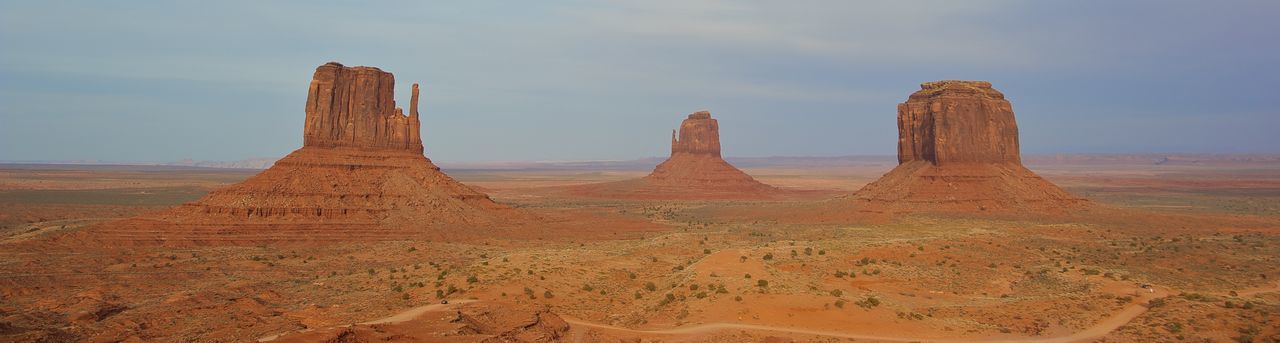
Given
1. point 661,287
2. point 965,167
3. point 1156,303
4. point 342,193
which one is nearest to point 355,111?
point 342,193

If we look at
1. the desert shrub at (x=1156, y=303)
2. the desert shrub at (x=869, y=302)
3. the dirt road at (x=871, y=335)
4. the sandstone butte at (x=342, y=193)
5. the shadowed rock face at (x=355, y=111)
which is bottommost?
the dirt road at (x=871, y=335)

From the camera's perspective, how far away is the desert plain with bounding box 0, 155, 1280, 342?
24.4m

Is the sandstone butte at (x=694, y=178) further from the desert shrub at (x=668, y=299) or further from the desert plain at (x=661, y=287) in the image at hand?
the desert shrub at (x=668, y=299)

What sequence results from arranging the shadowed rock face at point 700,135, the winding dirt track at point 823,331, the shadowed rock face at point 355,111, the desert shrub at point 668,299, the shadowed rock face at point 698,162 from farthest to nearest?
the shadowed rock face at point 700,135, the shadowed rock face at point 698,162, the shadowed rock face at point 355,111, the desert shrub at point 668,299, the winding dirt track at point 823,331

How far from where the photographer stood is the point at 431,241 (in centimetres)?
5081

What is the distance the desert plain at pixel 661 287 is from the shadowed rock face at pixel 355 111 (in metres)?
11.5

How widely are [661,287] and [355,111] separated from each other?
3633 cm

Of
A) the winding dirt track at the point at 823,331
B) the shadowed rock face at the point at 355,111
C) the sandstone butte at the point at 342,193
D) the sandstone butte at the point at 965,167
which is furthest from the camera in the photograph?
the sandstone butte at the point at 965,167

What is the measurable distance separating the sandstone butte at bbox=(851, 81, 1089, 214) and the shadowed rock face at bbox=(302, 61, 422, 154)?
41.0m

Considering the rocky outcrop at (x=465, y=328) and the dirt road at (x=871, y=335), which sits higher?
the rocky outcrop at (x=465, y=328)

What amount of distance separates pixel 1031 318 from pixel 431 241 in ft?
120

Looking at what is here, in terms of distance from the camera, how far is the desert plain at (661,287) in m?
24.4

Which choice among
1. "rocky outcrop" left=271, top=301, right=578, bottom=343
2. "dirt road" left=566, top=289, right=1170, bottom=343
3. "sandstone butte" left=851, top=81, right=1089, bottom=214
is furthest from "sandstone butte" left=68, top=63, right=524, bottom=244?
"sandstone butte" left=851, top=81, right=1089, bottom=214

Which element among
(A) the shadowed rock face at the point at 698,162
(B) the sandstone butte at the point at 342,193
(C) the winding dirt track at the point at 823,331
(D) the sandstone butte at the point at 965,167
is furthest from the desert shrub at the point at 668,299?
(A) the shadowed rock face at the point at 698,162
